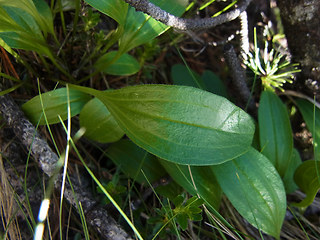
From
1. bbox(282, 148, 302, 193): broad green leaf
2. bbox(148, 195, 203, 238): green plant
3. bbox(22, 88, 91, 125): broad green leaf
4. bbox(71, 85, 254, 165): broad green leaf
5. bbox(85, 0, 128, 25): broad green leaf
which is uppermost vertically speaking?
bbox(85, 0, 128, 25): broad green leaf

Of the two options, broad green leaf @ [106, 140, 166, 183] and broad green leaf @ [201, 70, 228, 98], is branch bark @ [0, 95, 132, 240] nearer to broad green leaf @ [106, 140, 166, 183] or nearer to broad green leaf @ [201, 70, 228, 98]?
broad green leaf @ [106, 140, 166, 183]

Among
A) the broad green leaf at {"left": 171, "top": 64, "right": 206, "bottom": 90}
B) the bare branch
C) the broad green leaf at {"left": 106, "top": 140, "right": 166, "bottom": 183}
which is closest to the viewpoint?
the bare branch

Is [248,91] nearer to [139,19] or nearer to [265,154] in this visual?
[265,154]

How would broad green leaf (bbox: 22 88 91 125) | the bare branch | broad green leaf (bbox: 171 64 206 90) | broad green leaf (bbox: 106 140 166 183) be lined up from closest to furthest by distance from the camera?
the bare branch < broad green leaf (bbox: 22 88 91 125) < broad green leaf (bbox: 106 140 166 183) < broad green leaf (bbox: 171 64 206 90)

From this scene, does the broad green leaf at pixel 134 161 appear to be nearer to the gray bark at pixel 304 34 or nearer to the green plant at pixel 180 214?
the green plant at pixel 180 214

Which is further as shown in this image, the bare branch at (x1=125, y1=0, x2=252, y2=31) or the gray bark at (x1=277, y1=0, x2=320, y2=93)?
the gray bark at (x1=277, y1=0, x2=320, y2=93)

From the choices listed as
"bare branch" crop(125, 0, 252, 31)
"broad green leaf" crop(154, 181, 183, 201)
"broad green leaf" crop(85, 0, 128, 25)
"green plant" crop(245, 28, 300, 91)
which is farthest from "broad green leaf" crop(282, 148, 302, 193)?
"broad green leaf" crop(85, 0, 128, 25)

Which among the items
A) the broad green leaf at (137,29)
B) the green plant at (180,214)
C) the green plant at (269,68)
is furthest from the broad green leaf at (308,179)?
the broad green leaf at (137,29)
